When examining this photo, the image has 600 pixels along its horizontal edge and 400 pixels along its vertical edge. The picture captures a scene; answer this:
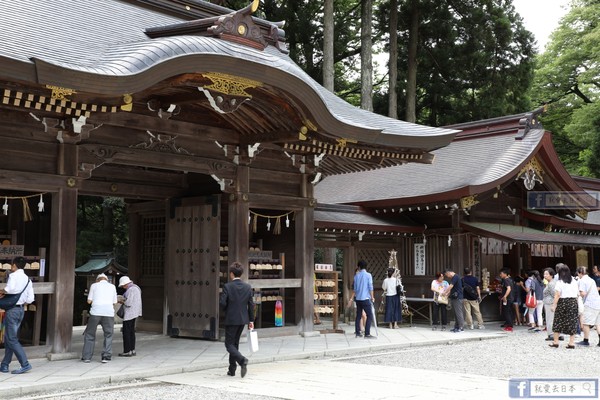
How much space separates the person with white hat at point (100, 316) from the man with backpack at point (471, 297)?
9.42m

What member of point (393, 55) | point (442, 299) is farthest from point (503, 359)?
point (393, 55)

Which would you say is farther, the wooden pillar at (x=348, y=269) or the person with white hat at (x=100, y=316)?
the wooden pillar at (x=348, y=269)

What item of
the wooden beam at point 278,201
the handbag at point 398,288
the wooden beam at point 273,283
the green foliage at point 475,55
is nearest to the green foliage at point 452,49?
the green foliage at point 475,55

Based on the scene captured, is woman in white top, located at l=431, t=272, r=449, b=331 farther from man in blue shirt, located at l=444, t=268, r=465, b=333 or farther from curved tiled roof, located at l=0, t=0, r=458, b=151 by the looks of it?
curved tiled roof, located at l=0, t=0, r=458, b=151

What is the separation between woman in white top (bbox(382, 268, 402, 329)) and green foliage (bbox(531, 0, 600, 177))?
1971cm

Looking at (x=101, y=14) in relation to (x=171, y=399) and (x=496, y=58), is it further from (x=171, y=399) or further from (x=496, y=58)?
(x=496, y=58)

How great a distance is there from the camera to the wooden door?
13.2 m

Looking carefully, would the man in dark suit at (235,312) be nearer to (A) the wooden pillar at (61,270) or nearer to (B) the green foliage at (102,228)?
(A) the wooden pillar at (61,270)

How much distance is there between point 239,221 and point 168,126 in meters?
2.33

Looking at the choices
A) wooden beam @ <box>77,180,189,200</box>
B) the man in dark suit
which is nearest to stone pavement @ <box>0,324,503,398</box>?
the man in dark suit

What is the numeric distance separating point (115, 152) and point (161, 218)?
4147mm

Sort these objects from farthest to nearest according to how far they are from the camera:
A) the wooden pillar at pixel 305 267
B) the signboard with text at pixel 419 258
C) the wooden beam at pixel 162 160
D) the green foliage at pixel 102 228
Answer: the green foliage at pixel 102 228, the signboard with text at pixel 419 258, the wooden pillar at pixel 305 267, the wooden beam at pixel 162 160

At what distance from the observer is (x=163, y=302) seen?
14.8m

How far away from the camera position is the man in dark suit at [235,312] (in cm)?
919
